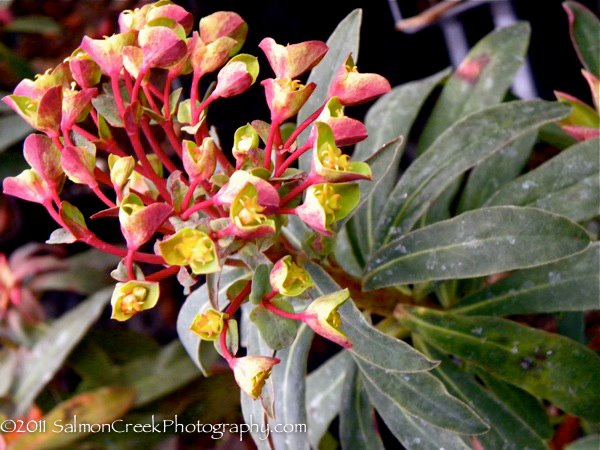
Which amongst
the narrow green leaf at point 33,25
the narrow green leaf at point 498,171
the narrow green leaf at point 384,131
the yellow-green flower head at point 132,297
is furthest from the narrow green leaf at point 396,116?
the narrow green leaf at point 33,25

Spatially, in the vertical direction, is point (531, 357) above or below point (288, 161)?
below

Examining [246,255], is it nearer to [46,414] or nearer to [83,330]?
[83,330]

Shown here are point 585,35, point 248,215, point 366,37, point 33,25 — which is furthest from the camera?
point 33,25

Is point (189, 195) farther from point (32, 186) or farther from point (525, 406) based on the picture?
point (525, 406)

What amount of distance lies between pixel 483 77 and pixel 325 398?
1.48ft

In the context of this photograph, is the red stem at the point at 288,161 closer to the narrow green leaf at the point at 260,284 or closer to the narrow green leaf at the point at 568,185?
the narrow green leaf at the point at 260,284

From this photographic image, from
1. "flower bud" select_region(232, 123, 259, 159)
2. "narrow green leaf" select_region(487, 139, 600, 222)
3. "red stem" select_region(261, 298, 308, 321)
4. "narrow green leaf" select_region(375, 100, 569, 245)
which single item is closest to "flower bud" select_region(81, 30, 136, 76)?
"flower bud" select_region(232, 123, 259, 159)

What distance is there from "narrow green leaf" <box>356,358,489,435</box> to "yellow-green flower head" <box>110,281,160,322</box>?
0.79 feet

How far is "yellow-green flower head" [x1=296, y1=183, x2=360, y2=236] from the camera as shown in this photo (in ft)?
1.55

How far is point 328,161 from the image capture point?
0.48m

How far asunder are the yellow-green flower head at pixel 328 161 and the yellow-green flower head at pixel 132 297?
0.47ft

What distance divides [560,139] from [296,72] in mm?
500

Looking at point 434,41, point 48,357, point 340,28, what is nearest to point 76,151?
point 340,28

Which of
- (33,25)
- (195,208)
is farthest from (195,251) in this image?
(33,25)
